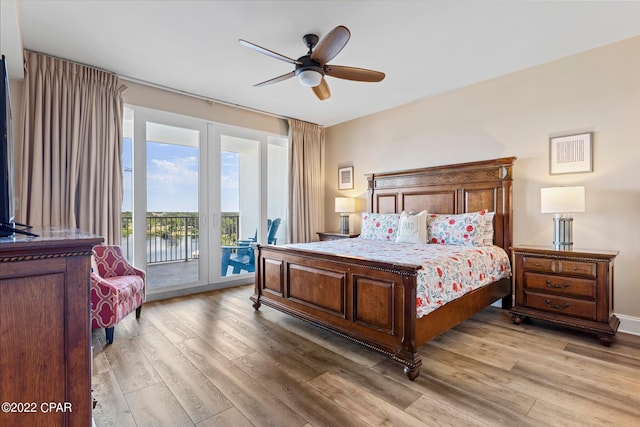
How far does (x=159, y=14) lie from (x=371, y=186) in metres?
3.48

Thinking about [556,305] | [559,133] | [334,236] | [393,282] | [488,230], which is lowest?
[556,305]

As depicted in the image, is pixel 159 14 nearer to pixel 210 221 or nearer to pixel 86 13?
pixel 86 13

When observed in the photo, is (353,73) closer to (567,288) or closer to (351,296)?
(351,296)

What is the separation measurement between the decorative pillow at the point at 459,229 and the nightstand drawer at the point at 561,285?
61cm

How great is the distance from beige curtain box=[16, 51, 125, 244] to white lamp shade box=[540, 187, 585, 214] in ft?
14.9

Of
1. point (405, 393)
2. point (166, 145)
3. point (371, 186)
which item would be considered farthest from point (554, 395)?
point (166, 145)

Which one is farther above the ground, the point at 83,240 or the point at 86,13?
the point at 86,13

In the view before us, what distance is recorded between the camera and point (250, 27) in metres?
2.72

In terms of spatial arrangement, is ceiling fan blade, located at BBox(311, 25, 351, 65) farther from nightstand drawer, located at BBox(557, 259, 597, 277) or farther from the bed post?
nightstand drawer, located at BBox(557, 259, 597, 277)

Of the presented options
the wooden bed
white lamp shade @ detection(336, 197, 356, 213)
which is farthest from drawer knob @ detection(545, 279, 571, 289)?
white lamp shade @ detection(336, 197, 356, 213)


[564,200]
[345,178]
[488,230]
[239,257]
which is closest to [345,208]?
[345,178]

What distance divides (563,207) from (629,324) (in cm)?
129

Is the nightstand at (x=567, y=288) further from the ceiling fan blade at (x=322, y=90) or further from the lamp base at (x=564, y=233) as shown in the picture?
the ceiling fan blade at (x=322, y=90)

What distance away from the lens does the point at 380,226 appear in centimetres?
429
